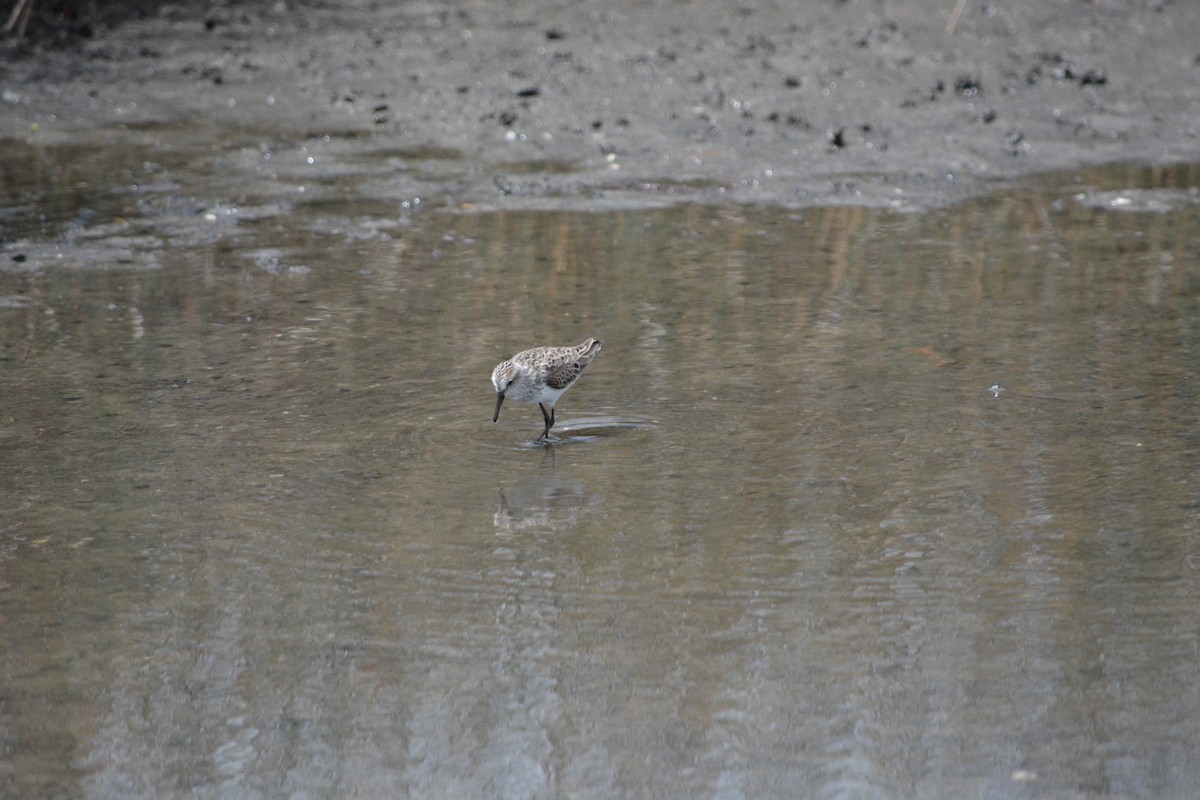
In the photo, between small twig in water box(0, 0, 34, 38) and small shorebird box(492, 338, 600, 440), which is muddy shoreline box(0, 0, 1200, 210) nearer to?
small twig in water box(0, 0, 34, 38)

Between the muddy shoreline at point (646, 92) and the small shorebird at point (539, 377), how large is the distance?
174 inches

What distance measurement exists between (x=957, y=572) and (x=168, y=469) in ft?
10.8

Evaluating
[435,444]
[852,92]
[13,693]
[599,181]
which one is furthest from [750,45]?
[13,693]

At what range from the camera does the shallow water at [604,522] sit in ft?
14.1

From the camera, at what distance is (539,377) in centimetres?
680

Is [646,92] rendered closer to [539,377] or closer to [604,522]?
[539,377]

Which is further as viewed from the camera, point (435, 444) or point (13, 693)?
point (435, 444)

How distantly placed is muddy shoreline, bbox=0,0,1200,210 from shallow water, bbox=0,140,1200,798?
7.55ft

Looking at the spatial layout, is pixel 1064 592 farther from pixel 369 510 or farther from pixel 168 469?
pixel 168 469

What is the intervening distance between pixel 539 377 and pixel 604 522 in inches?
46.6

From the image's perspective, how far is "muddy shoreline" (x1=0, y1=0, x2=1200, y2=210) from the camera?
12305 millimetres

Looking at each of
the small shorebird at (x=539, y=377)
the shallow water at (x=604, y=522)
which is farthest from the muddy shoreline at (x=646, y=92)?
the small shorebird at (x=539, y=377)

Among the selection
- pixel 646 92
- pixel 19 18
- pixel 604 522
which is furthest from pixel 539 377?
pixel 19 18

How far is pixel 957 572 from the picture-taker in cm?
530
